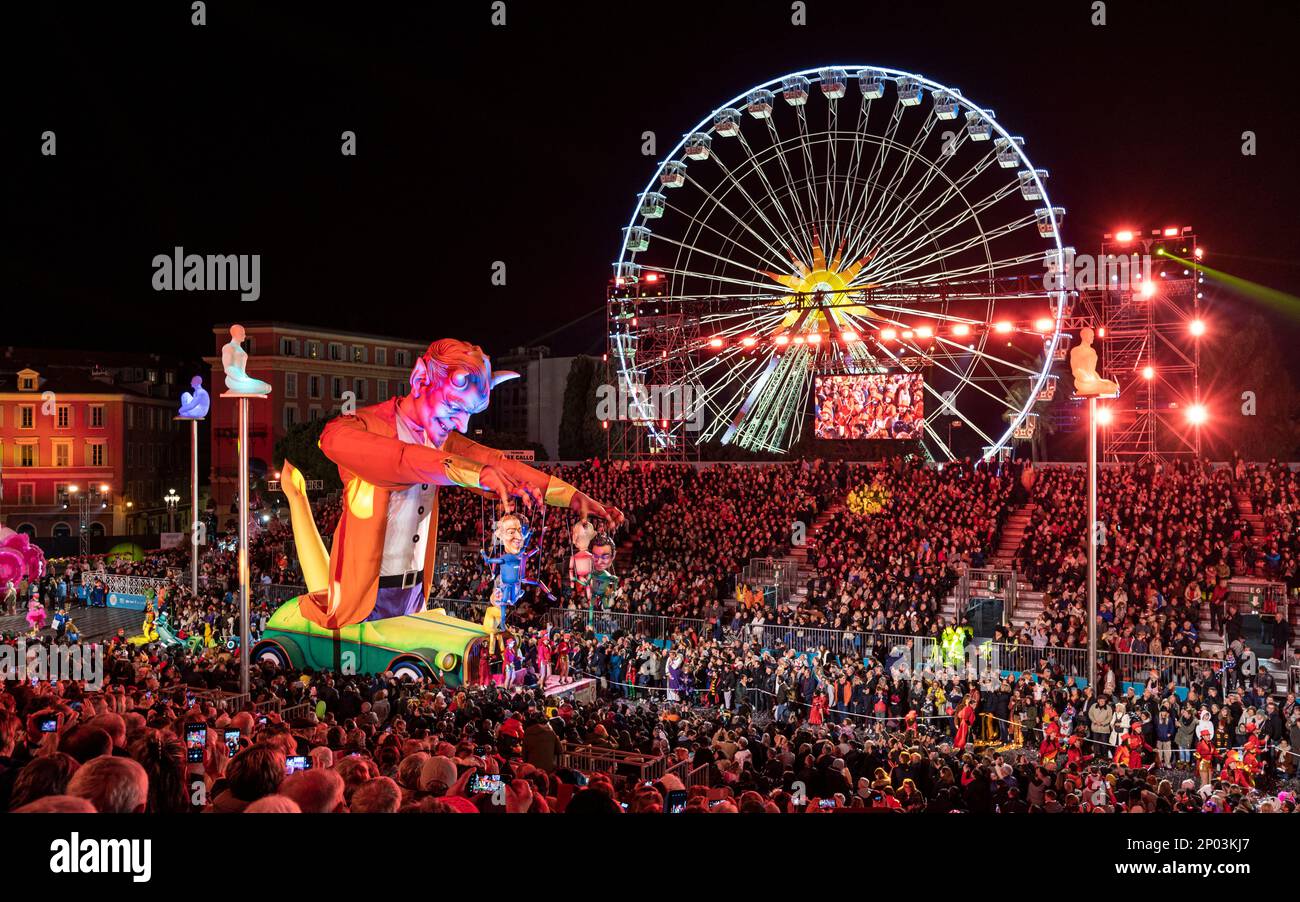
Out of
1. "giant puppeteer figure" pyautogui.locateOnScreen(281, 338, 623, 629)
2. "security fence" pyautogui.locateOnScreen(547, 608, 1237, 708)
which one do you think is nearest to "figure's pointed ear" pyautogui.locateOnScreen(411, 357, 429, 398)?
"giant puppeteer figure" pyautogui.locateOnScreen(281, 338, 623, 629)

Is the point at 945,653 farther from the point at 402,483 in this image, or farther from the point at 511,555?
the point at 402,483

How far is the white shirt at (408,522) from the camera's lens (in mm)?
15383

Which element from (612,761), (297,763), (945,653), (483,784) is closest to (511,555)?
(612,761)

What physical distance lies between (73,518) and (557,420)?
2967 centimetres

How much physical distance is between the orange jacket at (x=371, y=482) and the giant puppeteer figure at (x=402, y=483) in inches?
0.6

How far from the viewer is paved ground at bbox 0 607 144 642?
2509 centimetres

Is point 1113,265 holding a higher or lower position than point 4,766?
higher

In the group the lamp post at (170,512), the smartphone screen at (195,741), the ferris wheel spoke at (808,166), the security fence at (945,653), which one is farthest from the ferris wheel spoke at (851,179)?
the lamp post at (170,512)

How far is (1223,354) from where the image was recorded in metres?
45.6

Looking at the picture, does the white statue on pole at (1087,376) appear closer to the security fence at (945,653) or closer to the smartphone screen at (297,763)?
the security fence at (945,653)

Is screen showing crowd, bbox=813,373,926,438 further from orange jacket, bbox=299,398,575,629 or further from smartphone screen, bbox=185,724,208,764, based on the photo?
smartphone screen, bbox=185,724,208,764

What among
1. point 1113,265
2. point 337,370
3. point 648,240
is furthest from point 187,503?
point 1113,265

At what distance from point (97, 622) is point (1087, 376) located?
24037 mm
